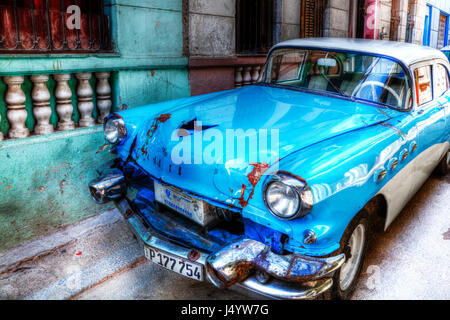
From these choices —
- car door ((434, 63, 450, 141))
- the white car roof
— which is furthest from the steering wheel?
car door ((434, 63, 450, 141))

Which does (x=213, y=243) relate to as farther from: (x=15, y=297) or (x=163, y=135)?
(x=15, y=297)


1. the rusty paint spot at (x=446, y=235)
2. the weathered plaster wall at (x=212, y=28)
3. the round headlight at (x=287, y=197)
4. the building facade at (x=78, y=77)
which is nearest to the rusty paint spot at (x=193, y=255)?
the round headlight at (x=287, y=197)

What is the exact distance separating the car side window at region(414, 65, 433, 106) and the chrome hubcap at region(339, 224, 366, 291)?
1265mm

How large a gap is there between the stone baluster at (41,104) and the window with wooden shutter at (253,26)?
2.96 m

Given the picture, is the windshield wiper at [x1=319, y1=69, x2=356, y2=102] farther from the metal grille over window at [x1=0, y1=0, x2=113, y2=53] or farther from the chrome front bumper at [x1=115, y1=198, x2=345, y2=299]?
the metal grille over window at [x1=0, y1=0, x2=113, y2=53]

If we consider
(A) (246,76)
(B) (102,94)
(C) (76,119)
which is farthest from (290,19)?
(C) (76,119)

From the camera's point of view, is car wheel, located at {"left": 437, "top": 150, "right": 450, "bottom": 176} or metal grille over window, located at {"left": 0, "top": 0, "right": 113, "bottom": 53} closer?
metal grille over window, located at {"left": 0, "top": 0, "right": 113, "bottom": 53}

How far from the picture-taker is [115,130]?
9.32ft

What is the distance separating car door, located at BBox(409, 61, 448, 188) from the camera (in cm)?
286

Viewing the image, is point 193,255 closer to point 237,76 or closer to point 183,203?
point 183,203

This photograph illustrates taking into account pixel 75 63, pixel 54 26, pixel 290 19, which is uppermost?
pixel 290 19

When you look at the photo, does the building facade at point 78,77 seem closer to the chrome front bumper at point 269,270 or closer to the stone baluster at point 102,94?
the stone baluster at point 102,94

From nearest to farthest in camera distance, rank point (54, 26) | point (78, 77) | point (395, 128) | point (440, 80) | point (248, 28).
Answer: point (395, 128), point (54, 26), point (78, 77), point (440, 80), point (248, 28)

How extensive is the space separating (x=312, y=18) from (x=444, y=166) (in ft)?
12.2
